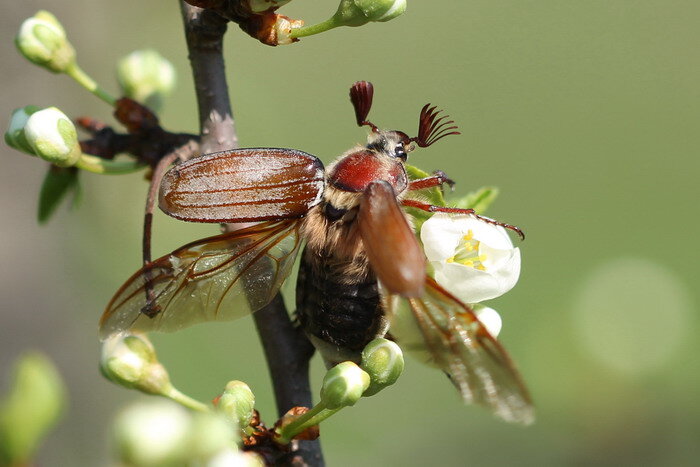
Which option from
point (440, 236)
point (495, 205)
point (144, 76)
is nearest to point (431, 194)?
point (440, 236)

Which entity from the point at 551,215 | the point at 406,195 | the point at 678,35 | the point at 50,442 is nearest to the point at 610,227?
the point at 551,215

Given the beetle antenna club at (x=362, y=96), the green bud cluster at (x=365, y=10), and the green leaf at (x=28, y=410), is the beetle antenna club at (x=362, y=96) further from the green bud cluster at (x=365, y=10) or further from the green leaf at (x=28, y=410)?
the green leaf at (x=28, y=410)

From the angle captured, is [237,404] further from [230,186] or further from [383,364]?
[230,186]

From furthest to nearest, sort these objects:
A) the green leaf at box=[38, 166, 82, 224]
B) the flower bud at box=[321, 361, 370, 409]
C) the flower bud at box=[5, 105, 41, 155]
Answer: the green leaf at box=[38, 166, 82, 224] → the flower bud at box=[5, 105, 41, 155] → the flower bud at box=[321, 361, 370, 409]

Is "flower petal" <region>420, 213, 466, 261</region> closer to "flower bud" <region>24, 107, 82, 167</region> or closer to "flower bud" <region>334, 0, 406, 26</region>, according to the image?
"flower bud" <region>334, 0, 406, 26</region>

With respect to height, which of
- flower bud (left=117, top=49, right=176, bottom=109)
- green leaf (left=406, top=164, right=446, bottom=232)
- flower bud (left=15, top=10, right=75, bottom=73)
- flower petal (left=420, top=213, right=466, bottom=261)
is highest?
flower bud (left=117, top=49, right=176, bottom=109)

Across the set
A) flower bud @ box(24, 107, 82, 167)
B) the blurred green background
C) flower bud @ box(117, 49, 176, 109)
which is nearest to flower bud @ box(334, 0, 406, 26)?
flower bud @ box(24, 107, 82, 167)
